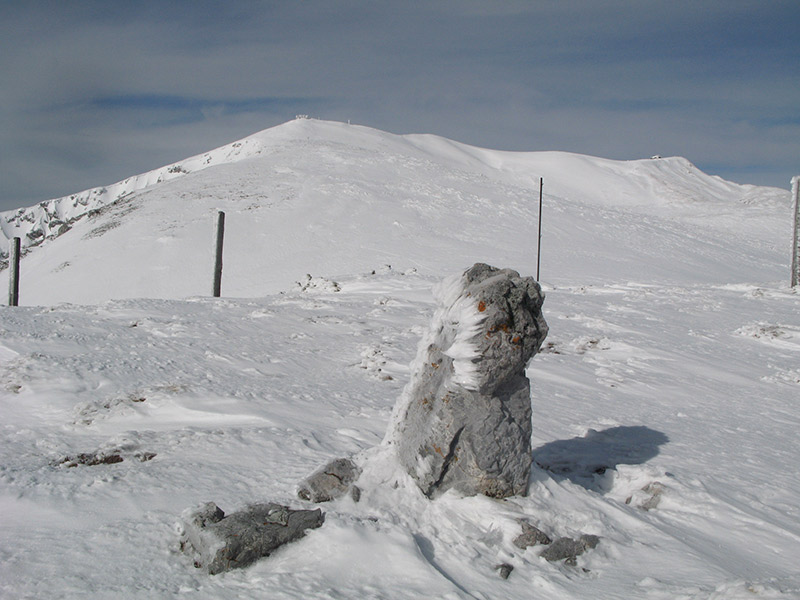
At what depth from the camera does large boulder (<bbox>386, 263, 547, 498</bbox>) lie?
4188mm

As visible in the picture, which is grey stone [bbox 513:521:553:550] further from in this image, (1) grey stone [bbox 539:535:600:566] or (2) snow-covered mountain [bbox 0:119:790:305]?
(2) snow-covered mountain [bbox 0:119:790:305]

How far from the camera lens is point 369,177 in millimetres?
34219

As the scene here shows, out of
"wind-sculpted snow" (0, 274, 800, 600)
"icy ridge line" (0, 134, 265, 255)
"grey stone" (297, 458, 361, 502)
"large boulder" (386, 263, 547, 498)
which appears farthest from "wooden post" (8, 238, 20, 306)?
"icy ridge line" (0, 134, 265, 255)

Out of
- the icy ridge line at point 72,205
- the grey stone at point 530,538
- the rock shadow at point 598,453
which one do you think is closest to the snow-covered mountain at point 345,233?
the rock shadow at point 598,453

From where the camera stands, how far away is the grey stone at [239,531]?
3211 mm

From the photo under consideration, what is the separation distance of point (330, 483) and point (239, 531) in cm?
83

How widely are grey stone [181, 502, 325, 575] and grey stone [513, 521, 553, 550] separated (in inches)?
47.1

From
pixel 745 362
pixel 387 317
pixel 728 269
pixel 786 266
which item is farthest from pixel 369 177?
pixel 745 362

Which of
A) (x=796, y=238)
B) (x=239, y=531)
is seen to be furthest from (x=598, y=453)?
(x=796, y=238)

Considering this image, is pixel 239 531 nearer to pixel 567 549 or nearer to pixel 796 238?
pixel 567 549

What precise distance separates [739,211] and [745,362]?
4027 centimetres

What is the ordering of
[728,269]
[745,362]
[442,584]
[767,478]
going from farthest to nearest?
1. [728,269]
2. [745,362]
3. [767,478]
4. [442,584]

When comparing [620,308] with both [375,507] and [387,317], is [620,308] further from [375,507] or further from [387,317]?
[375,507]

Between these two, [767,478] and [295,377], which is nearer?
[767,478]
